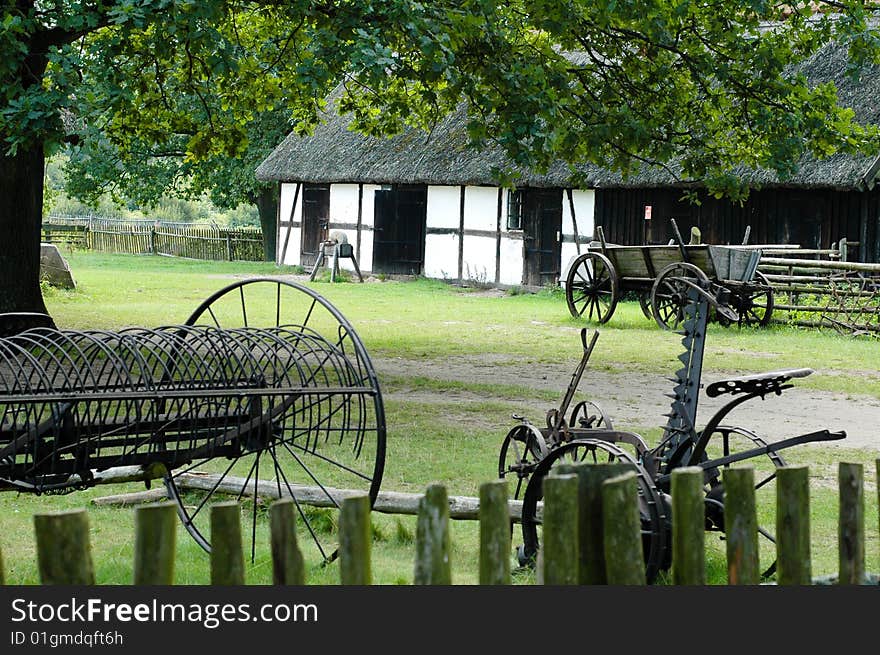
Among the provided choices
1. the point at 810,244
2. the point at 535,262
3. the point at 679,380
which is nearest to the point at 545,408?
the point at 679,380

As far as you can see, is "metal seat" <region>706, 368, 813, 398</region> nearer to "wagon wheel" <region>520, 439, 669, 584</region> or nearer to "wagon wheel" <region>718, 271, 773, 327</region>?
"wagon wheel" <region>520, 439, 669, 584</region>

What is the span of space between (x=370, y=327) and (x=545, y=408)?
299 inches

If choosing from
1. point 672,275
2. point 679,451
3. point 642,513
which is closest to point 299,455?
point 679,451

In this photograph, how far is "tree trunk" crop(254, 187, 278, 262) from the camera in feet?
129

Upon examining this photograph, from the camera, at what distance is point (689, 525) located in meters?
3.03

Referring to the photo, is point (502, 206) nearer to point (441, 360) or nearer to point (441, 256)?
point (441, 256)

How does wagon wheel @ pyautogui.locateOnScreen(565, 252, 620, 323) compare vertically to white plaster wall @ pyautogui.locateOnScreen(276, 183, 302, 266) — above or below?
below

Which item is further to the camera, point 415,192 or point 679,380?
point 415,192

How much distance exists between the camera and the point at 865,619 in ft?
9.34

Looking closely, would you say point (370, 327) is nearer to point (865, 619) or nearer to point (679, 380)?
point (679, 380)

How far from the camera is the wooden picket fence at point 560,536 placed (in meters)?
2.69

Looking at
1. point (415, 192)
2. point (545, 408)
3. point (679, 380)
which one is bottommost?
point (545, 408)

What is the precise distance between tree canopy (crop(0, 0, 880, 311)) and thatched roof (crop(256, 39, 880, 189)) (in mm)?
5641

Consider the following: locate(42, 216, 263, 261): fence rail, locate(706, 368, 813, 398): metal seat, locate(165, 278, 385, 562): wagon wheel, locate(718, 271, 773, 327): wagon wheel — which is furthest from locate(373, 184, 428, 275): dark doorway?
locate(706, 368, 813, 398): metal seat
